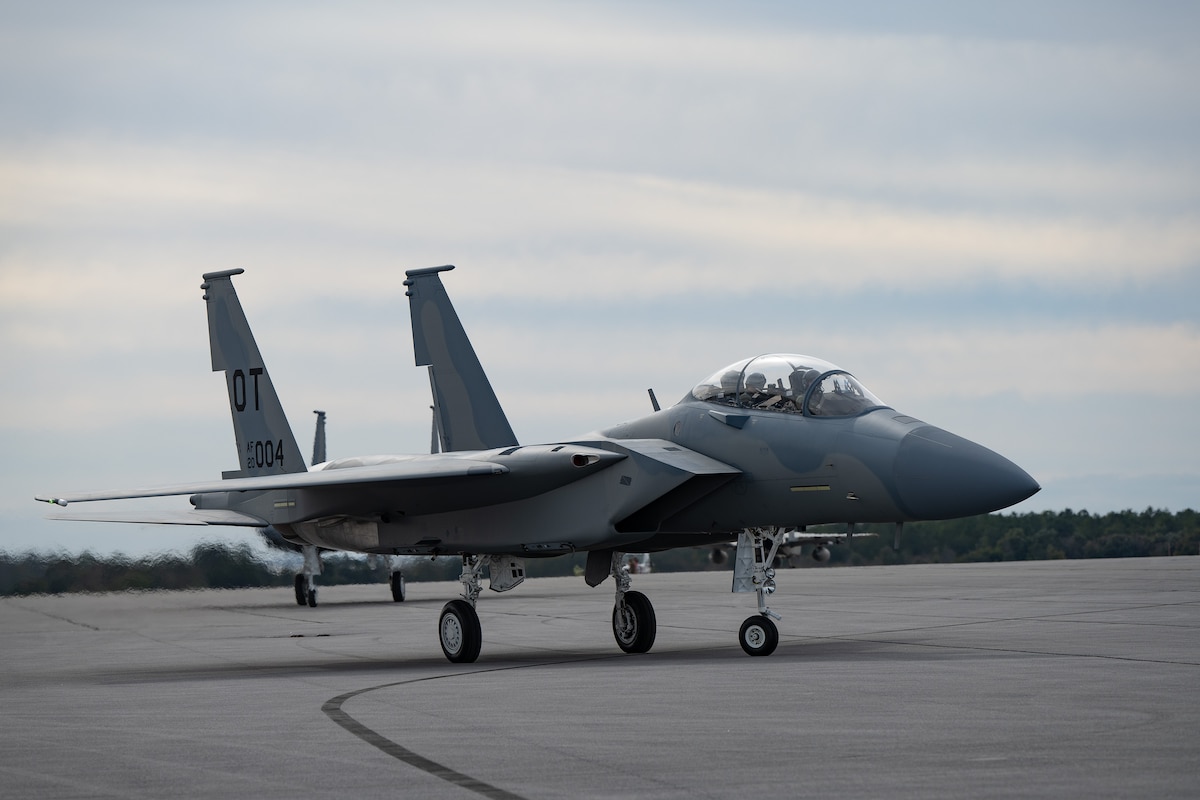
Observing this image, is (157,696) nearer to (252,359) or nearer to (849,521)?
(849,521)

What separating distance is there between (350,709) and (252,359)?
11.4 metres

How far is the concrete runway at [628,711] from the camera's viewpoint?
6.91 m

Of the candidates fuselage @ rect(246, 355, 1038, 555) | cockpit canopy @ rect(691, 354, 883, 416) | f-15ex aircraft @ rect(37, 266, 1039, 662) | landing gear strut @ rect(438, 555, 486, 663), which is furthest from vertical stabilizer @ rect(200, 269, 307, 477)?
cockpit canopy @ rect(691, 354, 883, 416)

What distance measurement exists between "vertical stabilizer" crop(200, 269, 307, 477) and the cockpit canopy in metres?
8.20

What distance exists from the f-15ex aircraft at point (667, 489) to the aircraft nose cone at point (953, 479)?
13mm

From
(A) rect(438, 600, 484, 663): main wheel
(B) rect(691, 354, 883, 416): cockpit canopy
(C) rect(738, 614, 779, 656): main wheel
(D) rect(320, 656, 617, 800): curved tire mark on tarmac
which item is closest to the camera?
(D) rect(320, 656, 617, 800): curved tire mark on tarmac

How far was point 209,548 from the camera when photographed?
23516 mm

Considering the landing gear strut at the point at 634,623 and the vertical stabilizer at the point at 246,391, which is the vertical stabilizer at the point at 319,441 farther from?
the landing gear strut at the point at 634,623

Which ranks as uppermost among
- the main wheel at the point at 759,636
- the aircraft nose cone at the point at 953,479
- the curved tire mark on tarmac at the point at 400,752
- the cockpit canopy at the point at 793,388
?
the cockpit canopy at the point at 793,388

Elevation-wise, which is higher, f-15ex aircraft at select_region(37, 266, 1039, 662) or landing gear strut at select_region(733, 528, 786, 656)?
f-15ex aircraft at select_region(37, 266, 1039, 662)

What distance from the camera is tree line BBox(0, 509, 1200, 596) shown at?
2161 cm

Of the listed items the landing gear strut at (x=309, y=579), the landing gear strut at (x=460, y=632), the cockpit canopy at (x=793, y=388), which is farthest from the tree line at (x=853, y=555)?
the cockpit canopy at (x=793, y=388)

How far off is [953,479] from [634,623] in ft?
14.2

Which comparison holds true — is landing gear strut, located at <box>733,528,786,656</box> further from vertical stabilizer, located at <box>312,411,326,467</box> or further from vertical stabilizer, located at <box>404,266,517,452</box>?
vertical stabilizer, located at <box>312,411,326,467</box>
